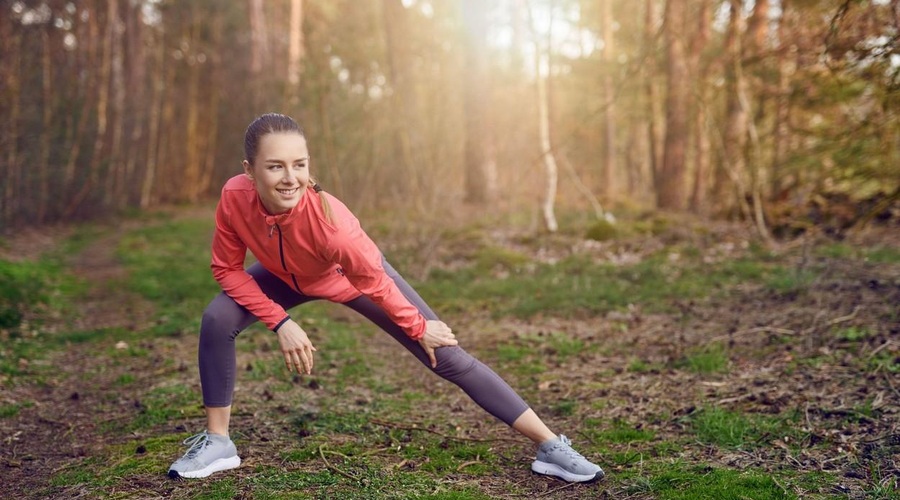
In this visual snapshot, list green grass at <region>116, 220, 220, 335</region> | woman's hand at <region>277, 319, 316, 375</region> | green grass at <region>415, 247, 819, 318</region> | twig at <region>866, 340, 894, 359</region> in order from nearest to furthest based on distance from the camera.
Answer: woman's hand at <region>277, 319, 316, 375</region> < twig at <region>866, 340, 894, 359</region> < green grass at <region>415, 247, 819, 318</region> < green grass at <region>116, 220, 220, 335</region>

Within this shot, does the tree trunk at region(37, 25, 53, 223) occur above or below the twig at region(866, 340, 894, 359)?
above

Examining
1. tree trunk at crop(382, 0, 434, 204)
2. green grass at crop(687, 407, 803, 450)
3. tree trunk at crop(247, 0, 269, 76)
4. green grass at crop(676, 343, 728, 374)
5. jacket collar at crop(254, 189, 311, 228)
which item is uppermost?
tree trunk at crop(247, 0, 269, 76)

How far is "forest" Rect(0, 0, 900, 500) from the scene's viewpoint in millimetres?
3410

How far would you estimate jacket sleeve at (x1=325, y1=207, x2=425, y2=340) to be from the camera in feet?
9.92

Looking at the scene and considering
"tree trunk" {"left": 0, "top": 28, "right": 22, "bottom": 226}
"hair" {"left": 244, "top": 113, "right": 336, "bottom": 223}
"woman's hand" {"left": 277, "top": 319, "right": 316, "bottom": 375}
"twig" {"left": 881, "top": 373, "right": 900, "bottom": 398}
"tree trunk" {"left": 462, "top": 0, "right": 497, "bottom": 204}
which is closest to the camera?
"hair" {"left": 244, "top": 113, "right": 336, "bottom": 223}

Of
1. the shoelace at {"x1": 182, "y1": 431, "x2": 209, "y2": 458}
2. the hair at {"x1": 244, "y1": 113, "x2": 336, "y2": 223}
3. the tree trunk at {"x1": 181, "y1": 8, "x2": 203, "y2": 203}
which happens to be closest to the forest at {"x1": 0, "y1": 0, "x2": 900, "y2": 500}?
the shoelace at {"x1": 182, "y1": 431, "x2": 209, "y2": 458}

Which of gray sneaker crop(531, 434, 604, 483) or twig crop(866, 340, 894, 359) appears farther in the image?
twig crop(866, 340, 894, 359)

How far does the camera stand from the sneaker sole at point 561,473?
3.12 metres

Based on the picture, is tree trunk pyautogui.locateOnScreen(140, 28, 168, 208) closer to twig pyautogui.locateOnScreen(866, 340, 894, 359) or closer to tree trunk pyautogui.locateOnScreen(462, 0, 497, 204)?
tree trunk pyautogui.locateOnScreen(462, 0, 497, 204)

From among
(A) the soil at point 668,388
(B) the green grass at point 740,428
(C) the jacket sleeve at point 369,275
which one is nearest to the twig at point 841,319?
(A) the soil at point 668,388

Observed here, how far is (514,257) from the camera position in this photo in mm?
8836

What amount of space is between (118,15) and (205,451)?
1682cm

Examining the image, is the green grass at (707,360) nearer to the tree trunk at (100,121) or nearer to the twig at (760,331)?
the twig at (760,331)

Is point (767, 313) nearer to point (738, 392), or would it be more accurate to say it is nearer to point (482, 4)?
point (738, 392)
